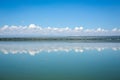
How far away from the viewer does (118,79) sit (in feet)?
28.7

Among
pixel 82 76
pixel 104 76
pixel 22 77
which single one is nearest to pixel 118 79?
pixel 104 76

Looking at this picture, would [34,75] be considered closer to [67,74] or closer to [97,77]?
[67,74]

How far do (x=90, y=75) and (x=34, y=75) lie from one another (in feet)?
7.70

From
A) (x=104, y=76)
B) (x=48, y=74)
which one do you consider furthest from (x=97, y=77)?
(x=48, y=74)

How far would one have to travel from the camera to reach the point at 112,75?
9.54m

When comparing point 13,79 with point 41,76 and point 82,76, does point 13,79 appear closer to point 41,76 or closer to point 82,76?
point 41,76

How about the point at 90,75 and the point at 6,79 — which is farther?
the point at 90,75

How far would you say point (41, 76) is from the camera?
950cm

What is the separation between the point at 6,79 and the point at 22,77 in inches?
27.3

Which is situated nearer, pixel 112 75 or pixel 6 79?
pixel 6 79

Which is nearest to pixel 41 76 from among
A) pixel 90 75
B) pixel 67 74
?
pixel 67 74

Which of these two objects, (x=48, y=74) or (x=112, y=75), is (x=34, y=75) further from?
(x=112, y=75)

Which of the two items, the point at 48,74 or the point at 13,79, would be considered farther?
the point at 48,74

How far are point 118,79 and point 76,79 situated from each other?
1581 mm
